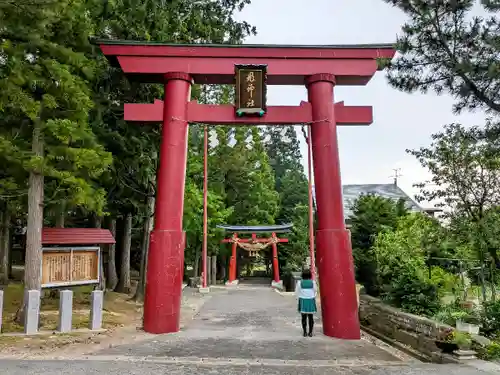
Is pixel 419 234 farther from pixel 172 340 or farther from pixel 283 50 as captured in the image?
pixel 172 340

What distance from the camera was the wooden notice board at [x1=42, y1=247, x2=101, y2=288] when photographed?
10477mm

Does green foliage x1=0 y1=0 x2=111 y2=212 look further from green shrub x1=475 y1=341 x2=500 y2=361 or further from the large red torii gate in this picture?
green shrub x1=475 y1=341 x2=500 y2=361

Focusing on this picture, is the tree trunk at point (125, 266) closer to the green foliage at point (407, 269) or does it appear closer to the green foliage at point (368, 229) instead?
the green foliage at point (368, 229)

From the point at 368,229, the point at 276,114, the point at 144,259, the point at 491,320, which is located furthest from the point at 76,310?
the point at 491,320

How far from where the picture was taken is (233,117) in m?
10.2

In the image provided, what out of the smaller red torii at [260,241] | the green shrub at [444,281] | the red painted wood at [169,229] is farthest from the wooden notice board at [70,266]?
the smaller red torii at [260,241]

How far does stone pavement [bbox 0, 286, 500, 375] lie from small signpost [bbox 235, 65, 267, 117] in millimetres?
5129

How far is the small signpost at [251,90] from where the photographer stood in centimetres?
1005

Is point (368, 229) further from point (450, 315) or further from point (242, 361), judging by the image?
point (242, 361)

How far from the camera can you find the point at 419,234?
11.4 m

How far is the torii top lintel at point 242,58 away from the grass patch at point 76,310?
6307mm

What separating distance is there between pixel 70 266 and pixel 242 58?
6.96 meters

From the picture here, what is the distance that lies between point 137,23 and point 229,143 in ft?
61.6

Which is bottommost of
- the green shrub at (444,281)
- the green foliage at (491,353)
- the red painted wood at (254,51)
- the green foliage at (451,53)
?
the green foliage at (491,353)
